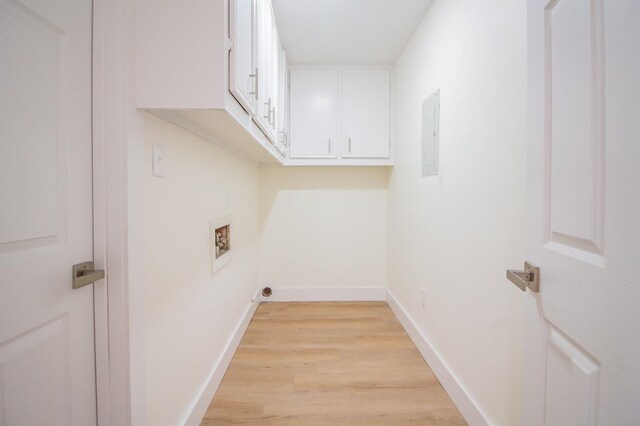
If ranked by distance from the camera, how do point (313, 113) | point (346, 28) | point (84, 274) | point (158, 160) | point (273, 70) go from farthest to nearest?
point (313, 113), point (346, 28), point (273, 70), point (158, 160), point (84, 274)

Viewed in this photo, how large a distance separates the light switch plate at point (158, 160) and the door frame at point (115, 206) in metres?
0.11

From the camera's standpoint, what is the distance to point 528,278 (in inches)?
29.9

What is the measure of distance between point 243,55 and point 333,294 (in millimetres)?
2489

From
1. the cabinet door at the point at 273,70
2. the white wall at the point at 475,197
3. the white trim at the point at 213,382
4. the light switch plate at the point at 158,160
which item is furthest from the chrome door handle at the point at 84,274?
the white wall at the point at 475,197

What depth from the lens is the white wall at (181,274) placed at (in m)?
1.00

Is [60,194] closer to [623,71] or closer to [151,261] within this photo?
[151,261]

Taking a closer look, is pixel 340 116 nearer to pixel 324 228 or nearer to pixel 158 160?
pixel 324 228

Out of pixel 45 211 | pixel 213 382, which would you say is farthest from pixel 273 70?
pixel 213 382

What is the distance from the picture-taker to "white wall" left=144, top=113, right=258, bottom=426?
1.00 meters

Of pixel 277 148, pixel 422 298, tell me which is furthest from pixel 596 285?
pixel 277 148

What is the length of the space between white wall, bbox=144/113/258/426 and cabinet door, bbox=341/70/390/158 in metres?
1.33

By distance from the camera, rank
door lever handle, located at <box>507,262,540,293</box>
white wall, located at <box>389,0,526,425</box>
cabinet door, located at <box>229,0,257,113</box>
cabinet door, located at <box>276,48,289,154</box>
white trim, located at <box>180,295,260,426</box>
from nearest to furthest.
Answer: door lever handle, located at <box>507,262,540,293</box> → cabinet door, located at <box>229,0,257,113</box> → white wall, located at <box>389,0,526,425</box> → white trim, located at <box>180,295,260,426</box> → cabinet door, located at <box>276,48,289,154</box>

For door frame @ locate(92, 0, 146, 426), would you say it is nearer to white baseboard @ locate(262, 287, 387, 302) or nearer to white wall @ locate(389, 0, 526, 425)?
white wall @ locate(389, 0, 526, 425)

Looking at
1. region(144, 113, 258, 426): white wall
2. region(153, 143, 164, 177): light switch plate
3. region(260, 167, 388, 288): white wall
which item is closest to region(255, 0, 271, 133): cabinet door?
region(144, 113, 258, 426): white wall
